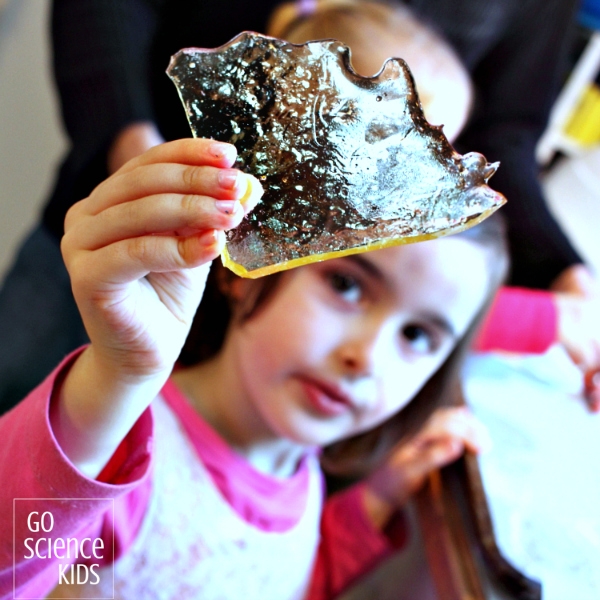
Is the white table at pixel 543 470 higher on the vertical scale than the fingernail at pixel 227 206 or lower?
lower

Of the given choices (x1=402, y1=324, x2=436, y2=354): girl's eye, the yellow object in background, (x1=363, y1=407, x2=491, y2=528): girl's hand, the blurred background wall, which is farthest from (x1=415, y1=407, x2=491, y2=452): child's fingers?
the yellow object in background

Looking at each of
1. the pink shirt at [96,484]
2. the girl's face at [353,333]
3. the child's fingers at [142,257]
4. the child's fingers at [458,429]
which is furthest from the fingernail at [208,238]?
the child's fingers at [458,429]

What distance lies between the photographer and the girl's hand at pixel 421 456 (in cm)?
60

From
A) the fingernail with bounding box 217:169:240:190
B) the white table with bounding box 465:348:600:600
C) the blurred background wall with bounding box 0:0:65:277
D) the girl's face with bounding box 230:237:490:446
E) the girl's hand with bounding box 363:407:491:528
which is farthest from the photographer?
the blurred background wall with bounding box 0:0:65:277

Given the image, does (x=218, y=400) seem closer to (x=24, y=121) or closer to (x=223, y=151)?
(x=223, y=151)

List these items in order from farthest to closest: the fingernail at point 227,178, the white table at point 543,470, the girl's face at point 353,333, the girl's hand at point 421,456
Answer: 1. the girl's hand at point 421,456
2. the girl's face at point 353,333
3. the white table at point 543,470
4. the fingernail at point 227,178

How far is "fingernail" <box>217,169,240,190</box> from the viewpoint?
7.9 inches

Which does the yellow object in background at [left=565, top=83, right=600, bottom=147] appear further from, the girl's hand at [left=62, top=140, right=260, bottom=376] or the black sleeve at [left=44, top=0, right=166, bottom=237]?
Result: the girl's hand at [left=62, top=140, right=260, bottom=376]

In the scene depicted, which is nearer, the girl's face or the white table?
the white table

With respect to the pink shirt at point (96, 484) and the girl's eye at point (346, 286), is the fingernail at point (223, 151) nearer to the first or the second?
the pink shirt at point (96, 484)

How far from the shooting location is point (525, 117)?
1.07 m

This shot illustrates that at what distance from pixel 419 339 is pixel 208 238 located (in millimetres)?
362

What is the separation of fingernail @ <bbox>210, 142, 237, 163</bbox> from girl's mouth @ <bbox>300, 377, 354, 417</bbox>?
319mm

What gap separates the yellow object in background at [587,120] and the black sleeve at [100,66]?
1.27 m
